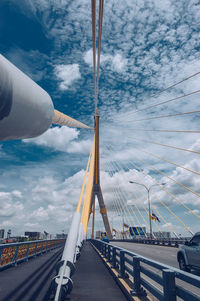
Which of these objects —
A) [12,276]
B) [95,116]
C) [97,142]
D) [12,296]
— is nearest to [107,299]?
[12,296]

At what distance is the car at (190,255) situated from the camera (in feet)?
28.5

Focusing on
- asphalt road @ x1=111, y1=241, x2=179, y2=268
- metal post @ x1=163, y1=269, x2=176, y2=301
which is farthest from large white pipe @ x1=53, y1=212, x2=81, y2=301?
asphalt road @ x1=111, y1=241, x2=179, y2=268

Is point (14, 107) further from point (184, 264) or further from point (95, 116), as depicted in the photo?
point (95, 116)

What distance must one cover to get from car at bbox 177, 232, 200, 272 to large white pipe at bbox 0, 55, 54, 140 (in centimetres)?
925

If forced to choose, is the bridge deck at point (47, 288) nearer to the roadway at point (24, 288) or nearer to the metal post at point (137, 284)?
the roadway at point (24, 288)

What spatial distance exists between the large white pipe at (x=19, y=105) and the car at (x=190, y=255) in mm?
9255

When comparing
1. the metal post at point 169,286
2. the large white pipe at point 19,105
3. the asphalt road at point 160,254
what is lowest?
the asphalt road at point 160,254

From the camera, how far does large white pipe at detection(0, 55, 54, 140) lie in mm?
1102

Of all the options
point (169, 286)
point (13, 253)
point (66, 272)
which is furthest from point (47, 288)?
point (13, 253)

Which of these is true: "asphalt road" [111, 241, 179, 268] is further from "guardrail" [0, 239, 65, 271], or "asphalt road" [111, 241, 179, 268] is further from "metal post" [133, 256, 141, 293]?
"guardrail" [0, 239, 65, 271]

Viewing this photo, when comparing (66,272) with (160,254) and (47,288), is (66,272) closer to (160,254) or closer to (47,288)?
(47,288)

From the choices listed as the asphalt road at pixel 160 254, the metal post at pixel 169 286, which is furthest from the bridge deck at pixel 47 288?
the asphalt road at pixel 160 254

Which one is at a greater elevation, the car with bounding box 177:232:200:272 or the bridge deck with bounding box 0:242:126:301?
the car with bounding box 177:232:200:272

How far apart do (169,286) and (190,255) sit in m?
6.31
